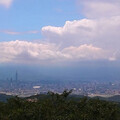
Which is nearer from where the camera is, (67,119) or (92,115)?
(67,119)

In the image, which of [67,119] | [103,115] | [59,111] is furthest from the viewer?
[59,111]

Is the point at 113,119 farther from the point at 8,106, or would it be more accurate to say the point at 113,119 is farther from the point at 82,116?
the point at 8,106

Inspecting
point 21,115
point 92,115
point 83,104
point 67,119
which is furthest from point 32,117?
point 83,104

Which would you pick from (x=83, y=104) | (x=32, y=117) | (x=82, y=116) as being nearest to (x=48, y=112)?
(x=32, y=117)

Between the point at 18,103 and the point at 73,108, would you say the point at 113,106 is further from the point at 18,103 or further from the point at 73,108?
the point at 18,103

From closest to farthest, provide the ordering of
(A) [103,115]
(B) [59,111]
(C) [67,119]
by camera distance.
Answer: (C) [67,119] < (A) [103,115] < (B) [59,111]

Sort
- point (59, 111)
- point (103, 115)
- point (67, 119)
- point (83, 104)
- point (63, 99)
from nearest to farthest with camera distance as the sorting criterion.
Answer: point (67, 119) → point (103, 115) → point (59, 111) → point (83, 104) → point (63, 99)

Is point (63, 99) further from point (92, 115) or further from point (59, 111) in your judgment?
point (92, 115)

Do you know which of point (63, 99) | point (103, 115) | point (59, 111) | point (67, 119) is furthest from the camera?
point (63, 99)

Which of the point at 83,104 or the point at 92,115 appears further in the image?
the point at 83,104
